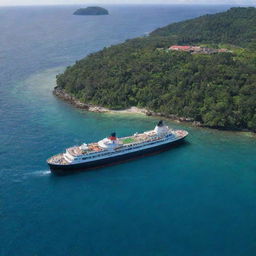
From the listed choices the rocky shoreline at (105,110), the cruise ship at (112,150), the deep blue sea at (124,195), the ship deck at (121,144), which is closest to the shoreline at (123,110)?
the rocky shoreline at (105,110)

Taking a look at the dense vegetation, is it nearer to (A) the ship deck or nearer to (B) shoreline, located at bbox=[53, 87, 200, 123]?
(B) shoreline, located at bbox=[53, 87, 200, 123]

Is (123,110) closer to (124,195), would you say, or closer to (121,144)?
(121,144)

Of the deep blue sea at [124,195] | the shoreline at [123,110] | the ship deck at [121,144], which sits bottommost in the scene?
the deep blue sea at [124,195]

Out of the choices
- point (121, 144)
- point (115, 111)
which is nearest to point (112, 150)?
point (121, 144)

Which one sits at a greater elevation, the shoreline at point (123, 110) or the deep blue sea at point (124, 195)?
the shoreline at point (123, 110)

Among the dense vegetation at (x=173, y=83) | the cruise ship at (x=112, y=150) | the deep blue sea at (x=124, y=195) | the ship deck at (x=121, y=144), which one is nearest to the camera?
the deep blue sea at (x=124, y=195)

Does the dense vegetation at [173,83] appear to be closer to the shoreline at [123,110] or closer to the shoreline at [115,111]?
the shoreline at [123,110]

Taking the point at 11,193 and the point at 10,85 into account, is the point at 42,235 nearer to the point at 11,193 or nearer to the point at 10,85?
the point at 11,193
